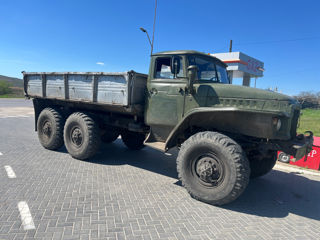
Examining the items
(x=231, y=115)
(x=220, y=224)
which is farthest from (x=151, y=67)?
Answer: (x=220, y=224)

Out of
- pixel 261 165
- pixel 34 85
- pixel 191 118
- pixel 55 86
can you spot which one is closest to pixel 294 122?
pixel 261 165

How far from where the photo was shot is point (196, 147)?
381cm

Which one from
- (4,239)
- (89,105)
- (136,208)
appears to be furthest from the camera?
(89,105)

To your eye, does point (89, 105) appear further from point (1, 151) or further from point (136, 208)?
point (136, 208)

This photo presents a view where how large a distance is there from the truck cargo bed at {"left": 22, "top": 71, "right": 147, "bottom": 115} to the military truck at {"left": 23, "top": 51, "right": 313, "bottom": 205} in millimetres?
21

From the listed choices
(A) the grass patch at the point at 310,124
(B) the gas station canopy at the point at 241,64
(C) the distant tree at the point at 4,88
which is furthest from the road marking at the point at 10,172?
(C) the distant tree at the point at 4,88

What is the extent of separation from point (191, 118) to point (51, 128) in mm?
4244

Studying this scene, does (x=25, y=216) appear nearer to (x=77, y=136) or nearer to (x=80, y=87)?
(x=77, y=136)

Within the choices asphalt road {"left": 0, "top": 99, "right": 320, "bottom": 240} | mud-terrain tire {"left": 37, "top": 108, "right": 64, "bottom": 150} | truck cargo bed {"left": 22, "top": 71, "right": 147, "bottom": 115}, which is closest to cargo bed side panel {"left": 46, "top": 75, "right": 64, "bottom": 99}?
truck cargo bed {"left": 22, "top": 71, "right": 147, "bottom": 115}

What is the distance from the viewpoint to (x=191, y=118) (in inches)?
163

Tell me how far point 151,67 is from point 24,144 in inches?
198

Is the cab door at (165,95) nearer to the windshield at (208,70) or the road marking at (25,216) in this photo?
the windshield at (208,70)

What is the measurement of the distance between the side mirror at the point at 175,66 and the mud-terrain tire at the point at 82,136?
2.51 metres

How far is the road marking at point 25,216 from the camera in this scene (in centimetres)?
273
